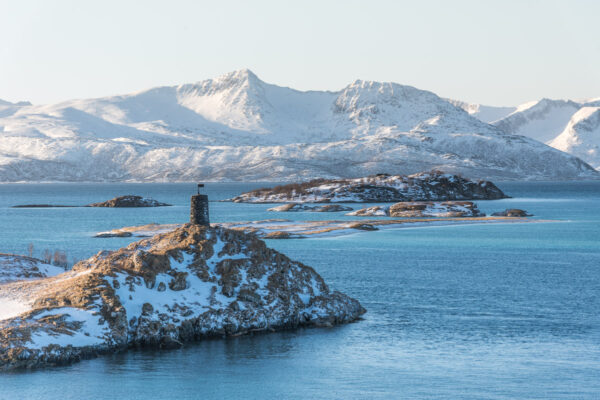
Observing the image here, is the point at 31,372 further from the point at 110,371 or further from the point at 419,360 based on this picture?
the point at 419,360

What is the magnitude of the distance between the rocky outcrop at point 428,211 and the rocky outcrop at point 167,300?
114513 millimetres

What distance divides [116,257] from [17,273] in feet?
35.9

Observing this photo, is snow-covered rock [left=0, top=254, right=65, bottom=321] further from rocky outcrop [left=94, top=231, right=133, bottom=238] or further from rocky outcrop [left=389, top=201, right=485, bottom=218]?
rocky outcrop [left=389, top=201, right=485, bottom=218]

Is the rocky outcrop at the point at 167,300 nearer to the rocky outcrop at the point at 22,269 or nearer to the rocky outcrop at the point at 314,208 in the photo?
the rocky outcrop at the point at 22,269

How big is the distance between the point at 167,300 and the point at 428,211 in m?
126

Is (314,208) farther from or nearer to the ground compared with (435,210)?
nearer to the ground

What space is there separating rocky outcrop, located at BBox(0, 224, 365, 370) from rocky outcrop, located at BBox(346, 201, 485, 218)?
11451cm

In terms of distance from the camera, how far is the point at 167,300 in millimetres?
44844

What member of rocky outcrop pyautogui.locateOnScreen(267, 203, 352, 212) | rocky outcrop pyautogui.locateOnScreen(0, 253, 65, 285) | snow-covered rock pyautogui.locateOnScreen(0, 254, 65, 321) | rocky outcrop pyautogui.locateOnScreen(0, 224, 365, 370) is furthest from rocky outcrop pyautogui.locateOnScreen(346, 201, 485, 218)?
rocky outcrop pyautogui.locateOnScreen(0, 224, 365, 370)

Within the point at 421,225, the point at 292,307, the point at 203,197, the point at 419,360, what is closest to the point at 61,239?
the point at 421,225

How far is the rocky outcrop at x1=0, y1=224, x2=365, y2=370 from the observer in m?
40.7

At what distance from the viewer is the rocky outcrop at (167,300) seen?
40.7 m

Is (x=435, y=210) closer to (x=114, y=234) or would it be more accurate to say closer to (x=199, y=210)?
(x=114, y=234)

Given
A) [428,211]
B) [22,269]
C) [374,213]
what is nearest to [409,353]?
[22,269]
